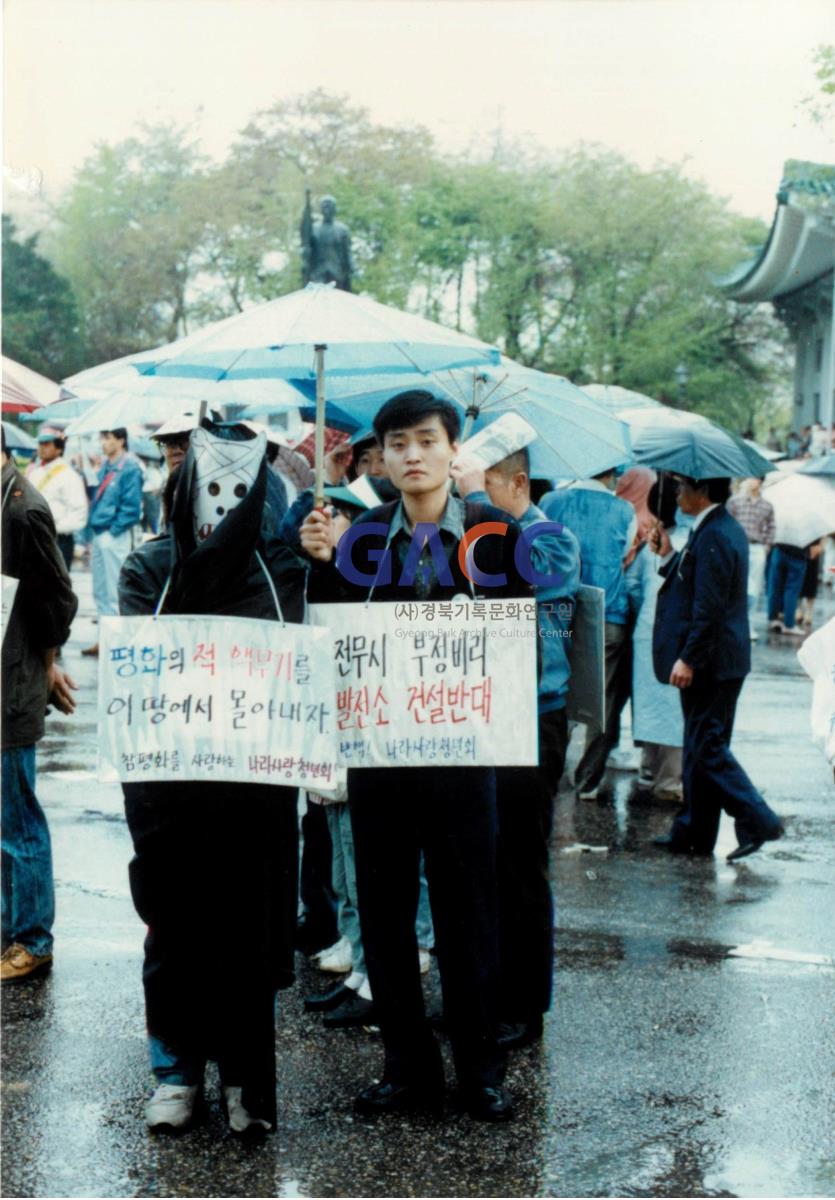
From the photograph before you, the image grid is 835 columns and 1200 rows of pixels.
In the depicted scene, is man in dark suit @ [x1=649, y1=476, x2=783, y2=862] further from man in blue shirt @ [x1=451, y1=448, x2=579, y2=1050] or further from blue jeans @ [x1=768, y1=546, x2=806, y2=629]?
blue jeans @ [x1=768, y1=546, x2=806, y2=629]

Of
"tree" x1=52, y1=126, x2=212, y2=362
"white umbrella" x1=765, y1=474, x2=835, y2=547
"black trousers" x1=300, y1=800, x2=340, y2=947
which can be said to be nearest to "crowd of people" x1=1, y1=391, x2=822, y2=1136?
"black trousers" x1=300, y1=800, x2=340, y2=947

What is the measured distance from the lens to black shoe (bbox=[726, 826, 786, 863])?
7.45 m

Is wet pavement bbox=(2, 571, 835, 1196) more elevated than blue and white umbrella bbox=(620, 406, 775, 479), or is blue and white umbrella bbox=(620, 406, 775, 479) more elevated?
blue and white umbrella bbox=(620, 406, 775, 479)

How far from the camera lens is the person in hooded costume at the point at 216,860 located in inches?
171

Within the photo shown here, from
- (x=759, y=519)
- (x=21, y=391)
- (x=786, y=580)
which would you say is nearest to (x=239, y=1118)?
(x=21, y=391)

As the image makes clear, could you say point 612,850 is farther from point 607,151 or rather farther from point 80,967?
point 607,151

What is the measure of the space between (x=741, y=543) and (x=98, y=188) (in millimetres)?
57930

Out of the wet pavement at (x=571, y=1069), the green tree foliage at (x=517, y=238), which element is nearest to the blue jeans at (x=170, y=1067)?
the wet pavement at (x=571, y=1069)

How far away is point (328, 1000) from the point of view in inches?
215

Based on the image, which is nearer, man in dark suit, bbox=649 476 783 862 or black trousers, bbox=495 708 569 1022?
black trousers, bbox=495 708 569 1022

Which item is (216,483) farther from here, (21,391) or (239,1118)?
(21,391)

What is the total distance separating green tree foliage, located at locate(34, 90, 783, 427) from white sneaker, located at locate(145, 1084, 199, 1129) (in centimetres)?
4532

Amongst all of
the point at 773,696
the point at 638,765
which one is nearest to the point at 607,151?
the point at 773,696

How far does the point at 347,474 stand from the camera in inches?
275
